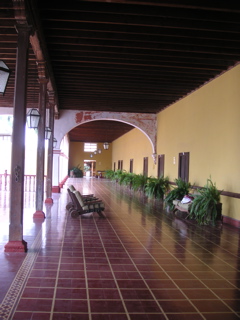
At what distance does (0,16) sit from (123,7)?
2.15 meters

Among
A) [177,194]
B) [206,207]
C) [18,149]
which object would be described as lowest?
[206,207]

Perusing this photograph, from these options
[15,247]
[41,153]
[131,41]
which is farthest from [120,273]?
[131,41]

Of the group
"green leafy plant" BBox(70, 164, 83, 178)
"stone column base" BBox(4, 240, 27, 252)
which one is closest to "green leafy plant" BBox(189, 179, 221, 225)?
"stone column base" BBox(4, 240, 27, 252)

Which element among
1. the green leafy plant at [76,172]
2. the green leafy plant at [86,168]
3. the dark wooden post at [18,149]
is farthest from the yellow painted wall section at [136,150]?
the dark wooden post at [18,149]

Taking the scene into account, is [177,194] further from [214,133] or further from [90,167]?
[90,167]

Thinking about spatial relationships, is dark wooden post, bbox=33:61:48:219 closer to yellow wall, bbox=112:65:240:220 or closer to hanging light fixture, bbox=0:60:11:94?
hanging light fixture, bbox=0:60:11:94

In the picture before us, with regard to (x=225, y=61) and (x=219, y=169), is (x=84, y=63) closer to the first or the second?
(x=225, y=61)

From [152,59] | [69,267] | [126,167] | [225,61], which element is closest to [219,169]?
[225,61]

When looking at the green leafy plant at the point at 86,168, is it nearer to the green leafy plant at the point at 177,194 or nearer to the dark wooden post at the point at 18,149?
the green leafy plant at the point at 177,194

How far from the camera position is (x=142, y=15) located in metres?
5.57

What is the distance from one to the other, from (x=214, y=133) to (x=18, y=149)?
5557 millimetres

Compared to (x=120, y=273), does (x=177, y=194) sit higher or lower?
higher

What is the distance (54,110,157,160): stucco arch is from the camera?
14555 mm

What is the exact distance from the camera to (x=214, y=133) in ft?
28.7
